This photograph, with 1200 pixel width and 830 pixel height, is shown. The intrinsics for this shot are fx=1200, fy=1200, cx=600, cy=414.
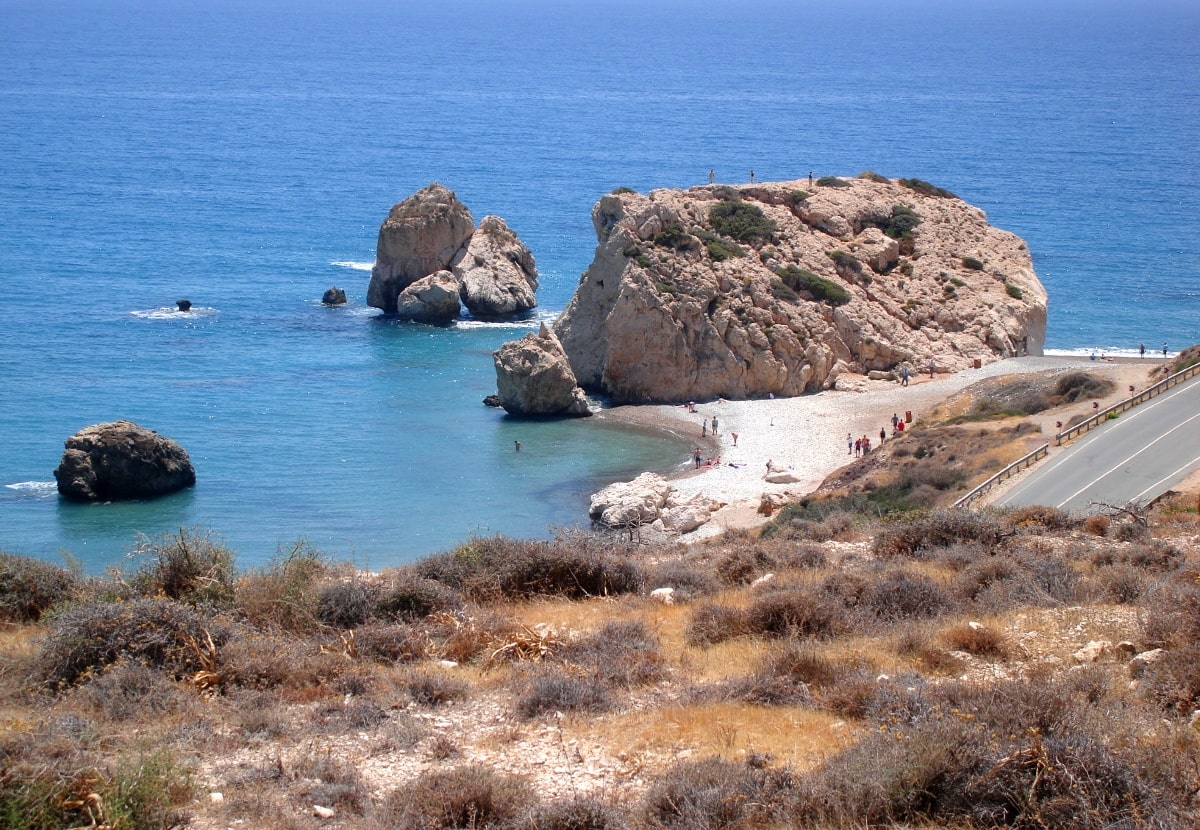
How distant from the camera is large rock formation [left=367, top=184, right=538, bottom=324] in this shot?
62.9m

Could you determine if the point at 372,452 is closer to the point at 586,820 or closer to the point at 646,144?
the point at 586,820

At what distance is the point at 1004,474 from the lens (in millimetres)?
27734

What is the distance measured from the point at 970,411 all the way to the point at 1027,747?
112 ft

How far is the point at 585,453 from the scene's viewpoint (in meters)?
44.0

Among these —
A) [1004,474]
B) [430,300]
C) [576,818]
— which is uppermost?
[430,300]

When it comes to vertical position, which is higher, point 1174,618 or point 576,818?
point 1174,618

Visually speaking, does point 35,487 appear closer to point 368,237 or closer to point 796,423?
point 796,423

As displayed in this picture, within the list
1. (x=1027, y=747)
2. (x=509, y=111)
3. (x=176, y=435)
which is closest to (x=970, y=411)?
(x=176, y=435)

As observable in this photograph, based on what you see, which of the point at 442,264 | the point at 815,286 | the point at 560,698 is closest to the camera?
the point at 560,698

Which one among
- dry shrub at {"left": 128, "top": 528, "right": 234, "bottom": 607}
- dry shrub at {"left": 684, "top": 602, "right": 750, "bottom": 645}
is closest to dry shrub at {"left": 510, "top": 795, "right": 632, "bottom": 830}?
dry shrub at {"left": 684, "top": 602, "right": 750, "bottom": 645}

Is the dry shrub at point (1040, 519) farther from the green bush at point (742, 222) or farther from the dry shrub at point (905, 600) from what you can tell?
the green bush at point (742, 222)

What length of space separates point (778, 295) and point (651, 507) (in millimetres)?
19226

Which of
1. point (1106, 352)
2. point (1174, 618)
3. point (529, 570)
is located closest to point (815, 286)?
point (1106, 352)

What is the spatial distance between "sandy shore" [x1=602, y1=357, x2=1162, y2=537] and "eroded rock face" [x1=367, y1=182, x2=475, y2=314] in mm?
19171
